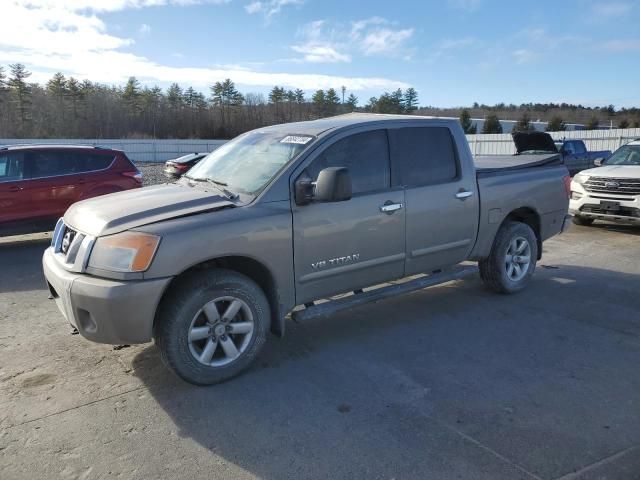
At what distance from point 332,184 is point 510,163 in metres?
3.20

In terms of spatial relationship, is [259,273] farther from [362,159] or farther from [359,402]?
[362,159]

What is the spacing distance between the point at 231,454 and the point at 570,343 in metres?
3.14

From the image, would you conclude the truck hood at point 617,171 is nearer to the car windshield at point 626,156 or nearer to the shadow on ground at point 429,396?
the car windshield at point 626,156

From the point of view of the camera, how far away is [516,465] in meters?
2.85

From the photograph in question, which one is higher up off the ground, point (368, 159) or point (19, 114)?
point (19, 114)

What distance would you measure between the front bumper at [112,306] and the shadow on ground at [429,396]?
562 mm

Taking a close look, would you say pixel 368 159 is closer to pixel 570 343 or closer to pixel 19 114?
pixel 570 343

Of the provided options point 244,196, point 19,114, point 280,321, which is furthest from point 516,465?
point 19,114

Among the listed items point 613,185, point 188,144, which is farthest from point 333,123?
point 188,144

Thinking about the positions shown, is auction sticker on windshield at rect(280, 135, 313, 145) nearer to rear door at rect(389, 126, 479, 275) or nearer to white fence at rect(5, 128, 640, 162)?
rear door at rect(389, 126, 479, 275)

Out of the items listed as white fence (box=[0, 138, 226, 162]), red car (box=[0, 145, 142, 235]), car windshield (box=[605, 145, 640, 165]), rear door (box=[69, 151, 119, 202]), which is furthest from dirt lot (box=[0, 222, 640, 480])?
white fence (box=[0, 138, 226, 162])

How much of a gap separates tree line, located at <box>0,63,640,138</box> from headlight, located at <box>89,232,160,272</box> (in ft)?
173

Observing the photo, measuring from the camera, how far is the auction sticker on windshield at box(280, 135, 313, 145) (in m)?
4.35

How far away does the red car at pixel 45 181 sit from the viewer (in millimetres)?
8500
